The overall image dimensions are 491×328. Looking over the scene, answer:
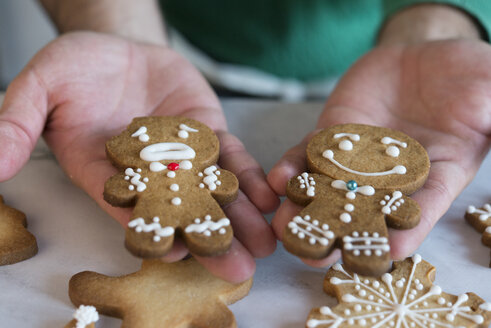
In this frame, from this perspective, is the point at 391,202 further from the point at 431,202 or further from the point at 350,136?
the point at 350,136

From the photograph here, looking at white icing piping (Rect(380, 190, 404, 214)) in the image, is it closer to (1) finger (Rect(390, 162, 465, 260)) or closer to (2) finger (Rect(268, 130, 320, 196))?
(1) finger (Rect(390, 162, 465, 260))

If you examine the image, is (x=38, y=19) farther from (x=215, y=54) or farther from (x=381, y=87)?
(x=381, y=87)

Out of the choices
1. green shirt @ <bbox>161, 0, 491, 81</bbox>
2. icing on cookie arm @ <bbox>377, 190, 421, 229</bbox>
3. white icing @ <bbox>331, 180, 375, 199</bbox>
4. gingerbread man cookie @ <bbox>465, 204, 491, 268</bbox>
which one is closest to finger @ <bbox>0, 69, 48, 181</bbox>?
white icing @ <bbox>331, 180, 375, 199</bbox>

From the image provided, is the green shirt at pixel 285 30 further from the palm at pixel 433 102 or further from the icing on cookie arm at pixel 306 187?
the icing on cookie arm at pixel 306 187

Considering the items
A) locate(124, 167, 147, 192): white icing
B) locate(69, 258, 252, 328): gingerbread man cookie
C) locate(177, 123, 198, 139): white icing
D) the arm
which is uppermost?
the arm

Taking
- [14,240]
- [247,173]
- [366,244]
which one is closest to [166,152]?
[247,173]

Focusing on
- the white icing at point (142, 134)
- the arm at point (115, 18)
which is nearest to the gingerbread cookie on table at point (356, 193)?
the white icing at point (142, 134)
